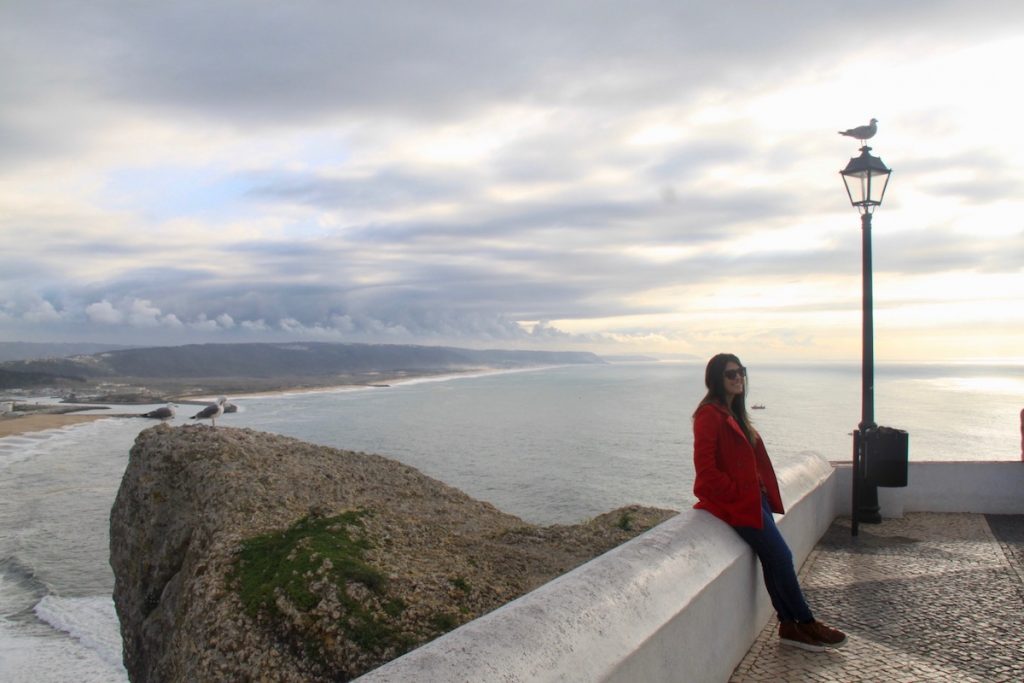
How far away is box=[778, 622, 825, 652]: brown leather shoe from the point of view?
15.9ft

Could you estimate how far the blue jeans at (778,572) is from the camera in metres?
4.85

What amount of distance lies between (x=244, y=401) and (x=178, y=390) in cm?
2916

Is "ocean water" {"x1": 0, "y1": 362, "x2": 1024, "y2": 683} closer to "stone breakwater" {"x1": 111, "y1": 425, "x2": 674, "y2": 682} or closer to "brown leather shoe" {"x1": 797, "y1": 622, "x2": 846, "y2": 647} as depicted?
"brown leather shoe" {"x1": 797, "y1": 622, "x2": 846, "y2": 647}

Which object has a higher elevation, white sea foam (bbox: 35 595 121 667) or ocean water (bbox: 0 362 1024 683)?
white sea foam (bbox: 35 595 121 667)

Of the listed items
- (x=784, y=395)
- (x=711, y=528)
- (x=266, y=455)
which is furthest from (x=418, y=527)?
(x=784, y=395)

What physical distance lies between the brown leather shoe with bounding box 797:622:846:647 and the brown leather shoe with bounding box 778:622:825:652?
0.04 ft

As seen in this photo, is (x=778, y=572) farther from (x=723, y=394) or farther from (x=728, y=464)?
(x=723, y=394)

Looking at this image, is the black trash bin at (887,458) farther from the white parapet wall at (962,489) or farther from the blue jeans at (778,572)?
the blue jeans at (778,572)

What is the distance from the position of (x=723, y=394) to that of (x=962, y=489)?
19.2ft

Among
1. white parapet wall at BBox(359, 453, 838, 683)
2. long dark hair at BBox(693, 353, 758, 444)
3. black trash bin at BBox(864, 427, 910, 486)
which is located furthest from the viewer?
black trash bin at BBox(864, 427, 910, 486)

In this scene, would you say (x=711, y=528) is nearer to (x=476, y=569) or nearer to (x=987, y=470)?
(x=476, y=569)

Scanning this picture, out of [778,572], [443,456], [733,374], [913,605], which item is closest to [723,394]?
[733,374]

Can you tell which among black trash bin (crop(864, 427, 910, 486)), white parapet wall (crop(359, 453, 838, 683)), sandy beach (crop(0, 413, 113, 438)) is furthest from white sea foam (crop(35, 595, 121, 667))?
sandy beach (crop(0, 413, 113, 438))

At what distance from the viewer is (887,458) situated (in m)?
8.34
